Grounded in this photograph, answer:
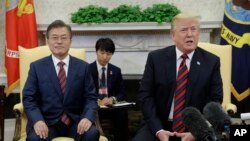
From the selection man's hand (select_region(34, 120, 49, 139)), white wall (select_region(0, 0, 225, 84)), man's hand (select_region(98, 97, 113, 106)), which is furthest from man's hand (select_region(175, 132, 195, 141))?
white wall (select_region(0, 0, 225, 84))

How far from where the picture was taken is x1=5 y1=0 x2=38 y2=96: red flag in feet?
16.7

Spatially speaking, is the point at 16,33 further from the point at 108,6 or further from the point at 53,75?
the point at 53,75

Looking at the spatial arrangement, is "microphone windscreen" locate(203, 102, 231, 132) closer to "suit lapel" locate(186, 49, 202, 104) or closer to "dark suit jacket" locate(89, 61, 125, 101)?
"suit lapel" locate(186, 49, 202, 104)

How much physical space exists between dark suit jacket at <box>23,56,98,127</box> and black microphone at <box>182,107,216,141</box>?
133 cm

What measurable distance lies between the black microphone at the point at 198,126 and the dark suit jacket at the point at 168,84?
89cm

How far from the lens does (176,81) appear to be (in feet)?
8.74

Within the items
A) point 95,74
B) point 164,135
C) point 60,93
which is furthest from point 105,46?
point 164,135

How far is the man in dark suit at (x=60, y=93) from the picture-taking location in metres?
2.93

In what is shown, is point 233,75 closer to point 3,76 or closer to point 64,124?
point 64,124

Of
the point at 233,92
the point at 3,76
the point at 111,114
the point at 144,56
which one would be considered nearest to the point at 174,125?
the point at 111,114

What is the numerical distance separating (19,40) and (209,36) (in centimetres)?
250

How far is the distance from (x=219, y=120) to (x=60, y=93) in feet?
5.47

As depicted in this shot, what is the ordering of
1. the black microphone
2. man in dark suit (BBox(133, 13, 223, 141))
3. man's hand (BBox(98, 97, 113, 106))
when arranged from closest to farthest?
the black microphone < man in dark suit (BBox(133, 13, 223, 141)) < man's hand (BBox(98, 97, 113, 106))

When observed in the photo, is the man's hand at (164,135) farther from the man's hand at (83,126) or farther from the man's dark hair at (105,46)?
the man's dark hair at (105,46)
